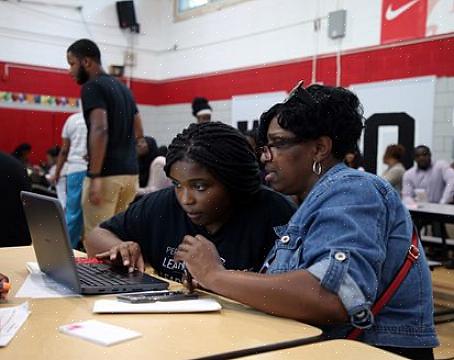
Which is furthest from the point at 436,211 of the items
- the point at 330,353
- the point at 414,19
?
the point at 330,353

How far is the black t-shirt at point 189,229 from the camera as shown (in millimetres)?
1741

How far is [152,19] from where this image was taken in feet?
34.1

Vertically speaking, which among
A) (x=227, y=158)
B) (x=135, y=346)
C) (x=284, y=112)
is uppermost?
(x=284, y=112)

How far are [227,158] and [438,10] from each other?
5.50 metres

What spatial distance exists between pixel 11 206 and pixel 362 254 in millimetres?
1700

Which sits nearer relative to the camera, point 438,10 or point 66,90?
point 438,10

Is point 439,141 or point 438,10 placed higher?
point 438,10

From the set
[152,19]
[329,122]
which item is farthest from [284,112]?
[152,19]

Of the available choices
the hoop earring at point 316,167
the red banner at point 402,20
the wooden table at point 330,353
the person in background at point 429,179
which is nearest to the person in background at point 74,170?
the hoop earring at point 316,167

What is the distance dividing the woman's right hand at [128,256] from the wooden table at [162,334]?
12.4 inches

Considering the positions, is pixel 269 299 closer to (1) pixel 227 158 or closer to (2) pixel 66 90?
(1) pixel 227 158

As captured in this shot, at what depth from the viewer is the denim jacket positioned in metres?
1.18

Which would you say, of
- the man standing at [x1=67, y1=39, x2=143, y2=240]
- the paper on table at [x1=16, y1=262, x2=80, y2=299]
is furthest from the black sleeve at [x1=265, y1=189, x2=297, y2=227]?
the man standing at [x1=67, y1=39, x2=143, y2=240]

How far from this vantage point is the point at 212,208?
5.56ft
